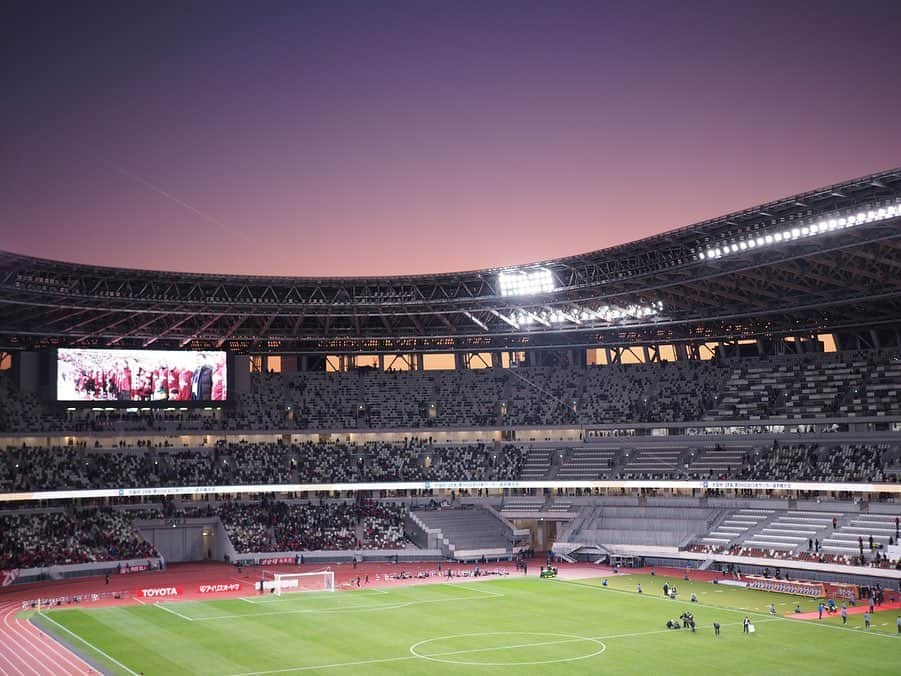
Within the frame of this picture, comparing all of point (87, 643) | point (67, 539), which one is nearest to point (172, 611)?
point (87, 643)

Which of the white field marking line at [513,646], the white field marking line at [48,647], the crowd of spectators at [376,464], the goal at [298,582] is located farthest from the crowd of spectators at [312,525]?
the white field marking line at [513,646]

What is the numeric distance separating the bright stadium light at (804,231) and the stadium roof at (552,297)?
8 cm

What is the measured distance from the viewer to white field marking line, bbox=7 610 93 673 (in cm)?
4247

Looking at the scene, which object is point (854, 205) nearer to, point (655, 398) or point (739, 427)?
point (739, 427)

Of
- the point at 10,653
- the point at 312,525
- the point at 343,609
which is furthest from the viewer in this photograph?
the point at 312,525

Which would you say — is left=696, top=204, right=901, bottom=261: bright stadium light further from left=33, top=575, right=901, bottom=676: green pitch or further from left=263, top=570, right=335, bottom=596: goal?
left=263, top=570, right=335, bottom=596: goal

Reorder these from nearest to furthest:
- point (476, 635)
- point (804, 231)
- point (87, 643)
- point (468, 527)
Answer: point (87, 643), point (476, 635), point (804, 231), point (468, 527)

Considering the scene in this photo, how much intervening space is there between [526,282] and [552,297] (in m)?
3.91

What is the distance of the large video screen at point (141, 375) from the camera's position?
8119 centimetres

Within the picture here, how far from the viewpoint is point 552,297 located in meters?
77.8

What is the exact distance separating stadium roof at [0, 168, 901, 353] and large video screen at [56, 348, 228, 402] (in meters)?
1.85

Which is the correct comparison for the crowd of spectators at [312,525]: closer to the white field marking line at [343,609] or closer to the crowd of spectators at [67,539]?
the crowd of spectators at [67,539]

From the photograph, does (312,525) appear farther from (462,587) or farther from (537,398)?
(537,398)

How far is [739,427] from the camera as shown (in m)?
81.6
